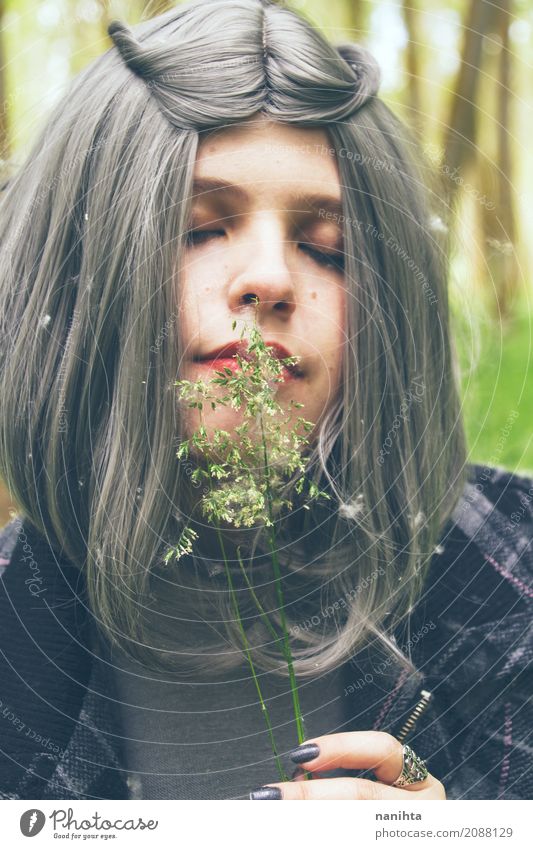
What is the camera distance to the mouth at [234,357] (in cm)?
76

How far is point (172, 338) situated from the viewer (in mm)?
781

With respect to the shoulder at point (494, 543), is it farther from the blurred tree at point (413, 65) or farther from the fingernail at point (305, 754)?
the blurred tree at point (413, 65)

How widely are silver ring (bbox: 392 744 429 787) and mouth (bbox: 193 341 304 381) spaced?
1.32ft

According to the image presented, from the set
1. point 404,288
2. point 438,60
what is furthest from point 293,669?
point 438,60

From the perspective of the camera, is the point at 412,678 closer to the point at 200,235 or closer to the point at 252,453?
→ the point at 252,453

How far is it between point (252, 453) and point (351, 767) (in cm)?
32

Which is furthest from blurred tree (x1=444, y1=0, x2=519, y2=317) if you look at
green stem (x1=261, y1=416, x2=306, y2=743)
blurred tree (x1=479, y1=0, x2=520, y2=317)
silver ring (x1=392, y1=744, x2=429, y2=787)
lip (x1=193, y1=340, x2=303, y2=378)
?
silver ring (x1=392, y1=744, x2=429, y2=787)

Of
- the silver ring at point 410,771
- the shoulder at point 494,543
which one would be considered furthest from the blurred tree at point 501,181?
the silver ring at point 410,771

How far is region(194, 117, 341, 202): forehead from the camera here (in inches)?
29.9

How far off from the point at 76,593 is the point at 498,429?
59 cm

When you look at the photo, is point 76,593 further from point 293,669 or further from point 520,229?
point 520,229

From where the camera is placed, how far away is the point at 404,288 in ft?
2.78

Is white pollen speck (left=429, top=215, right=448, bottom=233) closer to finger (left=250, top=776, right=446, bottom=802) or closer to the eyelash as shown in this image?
the eyelash

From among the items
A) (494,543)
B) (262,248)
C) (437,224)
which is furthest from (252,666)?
(437,224)
